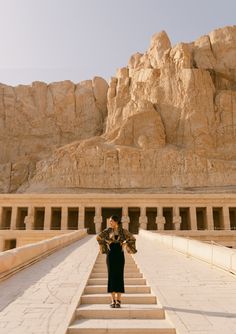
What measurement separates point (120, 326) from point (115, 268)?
1200 mm

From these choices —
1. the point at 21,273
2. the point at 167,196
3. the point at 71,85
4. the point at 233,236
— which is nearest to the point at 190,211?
the point at 167,196

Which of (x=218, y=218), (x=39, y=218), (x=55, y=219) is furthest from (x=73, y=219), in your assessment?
(x=218, y=218)

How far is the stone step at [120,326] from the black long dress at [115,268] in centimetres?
62

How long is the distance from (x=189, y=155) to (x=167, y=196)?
1168cm

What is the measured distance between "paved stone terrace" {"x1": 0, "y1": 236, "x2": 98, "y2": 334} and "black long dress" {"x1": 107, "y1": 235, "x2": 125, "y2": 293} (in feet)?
2.41

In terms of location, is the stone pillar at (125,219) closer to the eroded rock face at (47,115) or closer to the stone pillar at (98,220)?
the stone pillar at (98,220)

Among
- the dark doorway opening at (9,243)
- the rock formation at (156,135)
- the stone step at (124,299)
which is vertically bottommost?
the stone step at (124,299)

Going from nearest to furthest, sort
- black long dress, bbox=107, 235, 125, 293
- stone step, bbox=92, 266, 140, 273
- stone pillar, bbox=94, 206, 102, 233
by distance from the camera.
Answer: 1. black long dress, bbox=107, 235, 125, 293
2. stone step, bbox=92, 266, 140, 273
3. stone pillar, bbox=94, 206, 102, 233

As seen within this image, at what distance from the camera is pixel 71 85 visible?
217 feet

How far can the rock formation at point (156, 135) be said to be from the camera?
4647 centimetres

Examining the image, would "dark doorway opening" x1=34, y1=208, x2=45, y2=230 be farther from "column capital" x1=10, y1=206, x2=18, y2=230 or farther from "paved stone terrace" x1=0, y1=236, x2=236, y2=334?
"paved stone terrace" x1=0, y1=236, x2=236, y2=334

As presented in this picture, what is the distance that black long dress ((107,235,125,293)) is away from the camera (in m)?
5.83

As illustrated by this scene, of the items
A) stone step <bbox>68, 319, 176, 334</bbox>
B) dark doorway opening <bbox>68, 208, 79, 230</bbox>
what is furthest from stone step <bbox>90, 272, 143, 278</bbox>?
dark doorway opening <bbox>68, 208, 79, 230</bbox>

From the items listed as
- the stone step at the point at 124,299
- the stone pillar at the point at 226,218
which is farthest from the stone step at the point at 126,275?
the stone pillar at the point at 226,218
